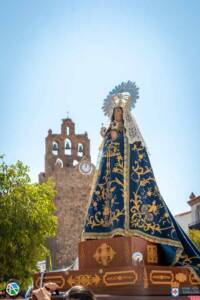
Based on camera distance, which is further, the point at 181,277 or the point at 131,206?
the point at 131,206

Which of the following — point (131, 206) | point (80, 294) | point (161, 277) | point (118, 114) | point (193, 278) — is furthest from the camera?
point (118, 114)

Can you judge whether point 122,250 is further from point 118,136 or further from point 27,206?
point 27,206

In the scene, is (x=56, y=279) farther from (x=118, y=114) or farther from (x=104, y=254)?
(x=118, y=114)

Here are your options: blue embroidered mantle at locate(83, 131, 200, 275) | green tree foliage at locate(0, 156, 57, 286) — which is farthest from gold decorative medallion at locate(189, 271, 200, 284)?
green tree foliage at locate(0, 156, 57, 286)

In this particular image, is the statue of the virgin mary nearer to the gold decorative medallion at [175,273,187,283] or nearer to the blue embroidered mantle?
the blue embroidered mantle

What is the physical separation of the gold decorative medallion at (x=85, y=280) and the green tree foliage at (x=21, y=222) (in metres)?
14.8

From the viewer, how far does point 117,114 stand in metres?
9.58

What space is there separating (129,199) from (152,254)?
1057 mm

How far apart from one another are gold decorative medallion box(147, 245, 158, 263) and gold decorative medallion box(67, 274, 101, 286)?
3.36 ft

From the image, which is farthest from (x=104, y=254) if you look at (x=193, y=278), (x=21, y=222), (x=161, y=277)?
(x=21, y=222)

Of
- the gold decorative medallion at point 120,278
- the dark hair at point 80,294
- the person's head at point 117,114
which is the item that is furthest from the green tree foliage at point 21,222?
the dark hair at point 80,294

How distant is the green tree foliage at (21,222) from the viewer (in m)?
22.0

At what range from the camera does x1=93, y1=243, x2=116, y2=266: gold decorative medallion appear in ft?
25.6

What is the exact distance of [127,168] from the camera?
8984 millimetres
